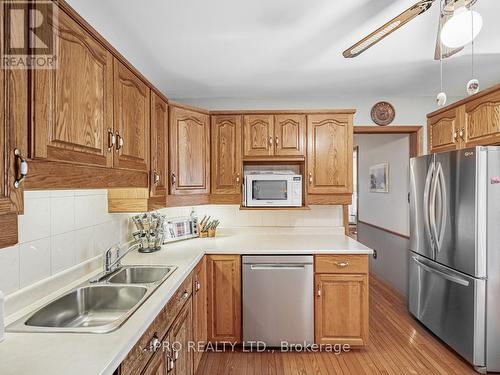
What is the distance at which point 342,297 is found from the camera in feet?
8.10

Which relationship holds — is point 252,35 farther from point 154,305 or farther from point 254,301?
point 254,301

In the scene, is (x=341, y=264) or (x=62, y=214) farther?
(x=341, y=264)

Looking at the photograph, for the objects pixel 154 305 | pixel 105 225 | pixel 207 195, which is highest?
pixel 207 195

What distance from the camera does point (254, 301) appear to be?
8.22 ft

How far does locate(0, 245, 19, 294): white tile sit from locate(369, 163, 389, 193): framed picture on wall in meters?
4.19

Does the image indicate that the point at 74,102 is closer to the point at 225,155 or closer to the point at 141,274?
the point at 141,274

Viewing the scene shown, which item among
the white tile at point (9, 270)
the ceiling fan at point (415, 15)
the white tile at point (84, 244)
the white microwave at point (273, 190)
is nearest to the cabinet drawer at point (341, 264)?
the white microwave at point (273, 190)

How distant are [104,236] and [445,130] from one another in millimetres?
3026

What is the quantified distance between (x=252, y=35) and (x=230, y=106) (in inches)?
55.1

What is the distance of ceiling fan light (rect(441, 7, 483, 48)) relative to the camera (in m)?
1.37

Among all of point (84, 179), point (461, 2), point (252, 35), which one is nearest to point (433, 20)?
point (461, 2)

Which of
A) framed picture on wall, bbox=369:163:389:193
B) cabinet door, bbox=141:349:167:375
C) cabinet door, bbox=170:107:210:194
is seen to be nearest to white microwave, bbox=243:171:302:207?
cabinet door, bbox=170:107:210:194

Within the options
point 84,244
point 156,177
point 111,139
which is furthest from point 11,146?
point 156,177

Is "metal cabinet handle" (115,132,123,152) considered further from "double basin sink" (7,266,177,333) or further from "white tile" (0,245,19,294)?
"double basin sink" (7,266,177,333)
